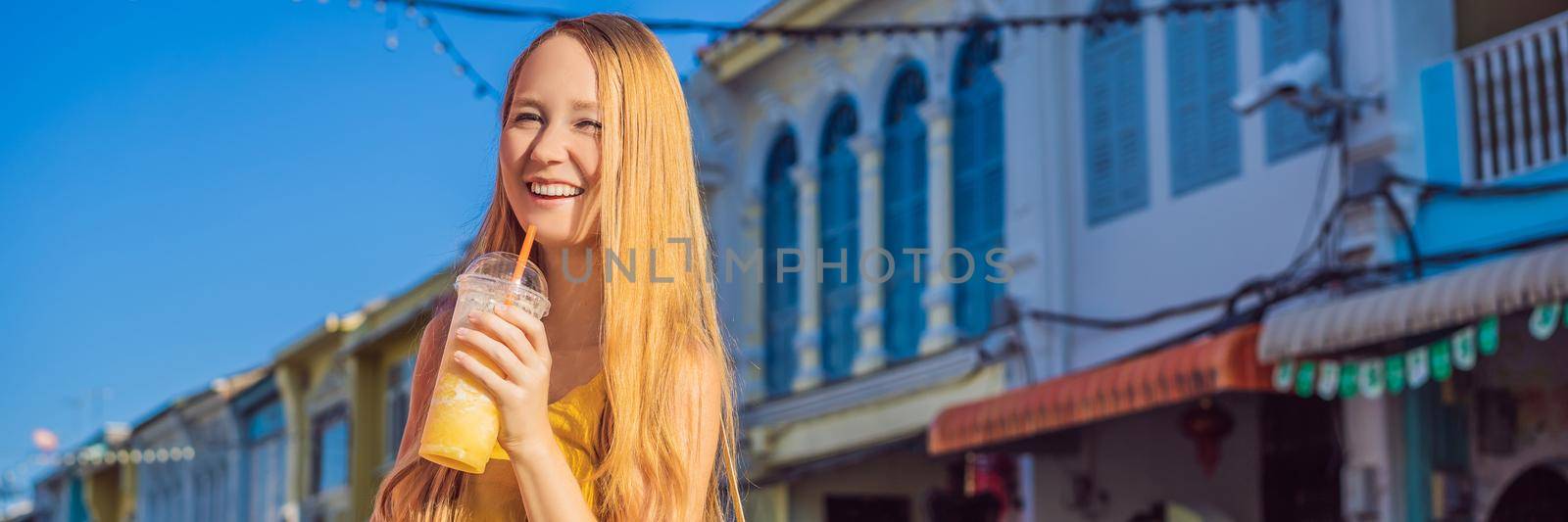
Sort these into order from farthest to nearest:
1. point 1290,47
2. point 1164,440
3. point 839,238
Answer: point 839,238
point 1164,440
point 1290,47

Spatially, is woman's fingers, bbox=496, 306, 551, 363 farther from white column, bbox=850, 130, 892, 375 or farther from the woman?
white column, bbox=850, 130, 892, 375

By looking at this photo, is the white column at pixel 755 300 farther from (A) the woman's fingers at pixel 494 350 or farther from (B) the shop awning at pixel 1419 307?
(A) the woman's fingers at pixel 494 350

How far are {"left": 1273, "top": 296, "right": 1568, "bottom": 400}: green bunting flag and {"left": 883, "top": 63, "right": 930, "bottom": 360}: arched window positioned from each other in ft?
19.2

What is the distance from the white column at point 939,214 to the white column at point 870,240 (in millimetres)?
805

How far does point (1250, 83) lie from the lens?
1165 cm

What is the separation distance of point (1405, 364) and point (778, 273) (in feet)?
30.2

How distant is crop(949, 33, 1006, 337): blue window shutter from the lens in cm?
1448

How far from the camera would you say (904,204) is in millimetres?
15602

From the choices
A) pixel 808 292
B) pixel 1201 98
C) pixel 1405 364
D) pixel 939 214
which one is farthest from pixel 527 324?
pixel 808 292

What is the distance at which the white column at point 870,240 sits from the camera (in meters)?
15.8

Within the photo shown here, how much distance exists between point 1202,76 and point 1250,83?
54cm

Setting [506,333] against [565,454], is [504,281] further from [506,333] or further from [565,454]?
[565,454]

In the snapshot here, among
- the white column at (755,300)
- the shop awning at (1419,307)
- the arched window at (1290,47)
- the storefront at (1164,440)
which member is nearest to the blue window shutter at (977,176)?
the storefront at (1164,440)

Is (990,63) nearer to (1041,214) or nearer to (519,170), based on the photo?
(1041,214)
